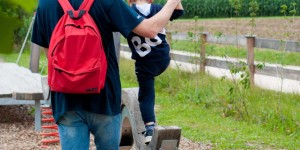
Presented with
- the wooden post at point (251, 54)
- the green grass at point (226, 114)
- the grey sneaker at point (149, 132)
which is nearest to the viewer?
the grey sneaker at point (149, 132)

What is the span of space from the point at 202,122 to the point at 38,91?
215cm

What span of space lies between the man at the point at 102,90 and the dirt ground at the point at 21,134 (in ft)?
13.3

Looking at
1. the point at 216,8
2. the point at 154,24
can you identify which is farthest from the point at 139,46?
the point at 216,8

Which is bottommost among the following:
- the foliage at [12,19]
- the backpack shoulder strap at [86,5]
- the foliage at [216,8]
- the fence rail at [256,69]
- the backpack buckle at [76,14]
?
the foliage at [216,8]

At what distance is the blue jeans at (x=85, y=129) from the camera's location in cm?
305

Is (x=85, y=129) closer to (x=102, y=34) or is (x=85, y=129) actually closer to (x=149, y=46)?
(x=102, y=34)

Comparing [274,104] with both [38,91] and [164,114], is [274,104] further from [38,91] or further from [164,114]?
[38,91]

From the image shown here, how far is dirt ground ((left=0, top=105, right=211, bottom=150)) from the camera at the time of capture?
738cm

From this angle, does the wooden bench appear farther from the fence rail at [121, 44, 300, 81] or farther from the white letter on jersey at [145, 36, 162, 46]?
the white letter on jersey at [145, 36, 162, 46]

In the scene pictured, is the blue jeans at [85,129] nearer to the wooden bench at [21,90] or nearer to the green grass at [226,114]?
the green grass at [226,114]

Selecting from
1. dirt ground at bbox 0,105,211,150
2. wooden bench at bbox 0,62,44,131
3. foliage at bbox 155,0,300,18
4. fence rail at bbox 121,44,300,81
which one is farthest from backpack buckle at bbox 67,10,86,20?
foliage at bbox 155,0,300,18

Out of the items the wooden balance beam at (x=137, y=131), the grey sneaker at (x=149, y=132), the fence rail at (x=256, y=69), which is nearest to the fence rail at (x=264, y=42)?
the fence rail at (x=256, y=69)

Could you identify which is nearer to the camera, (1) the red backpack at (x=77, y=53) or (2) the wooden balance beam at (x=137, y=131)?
(1) the red backpack at (x=77, y=53)

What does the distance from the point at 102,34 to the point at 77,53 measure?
201 millimetres
